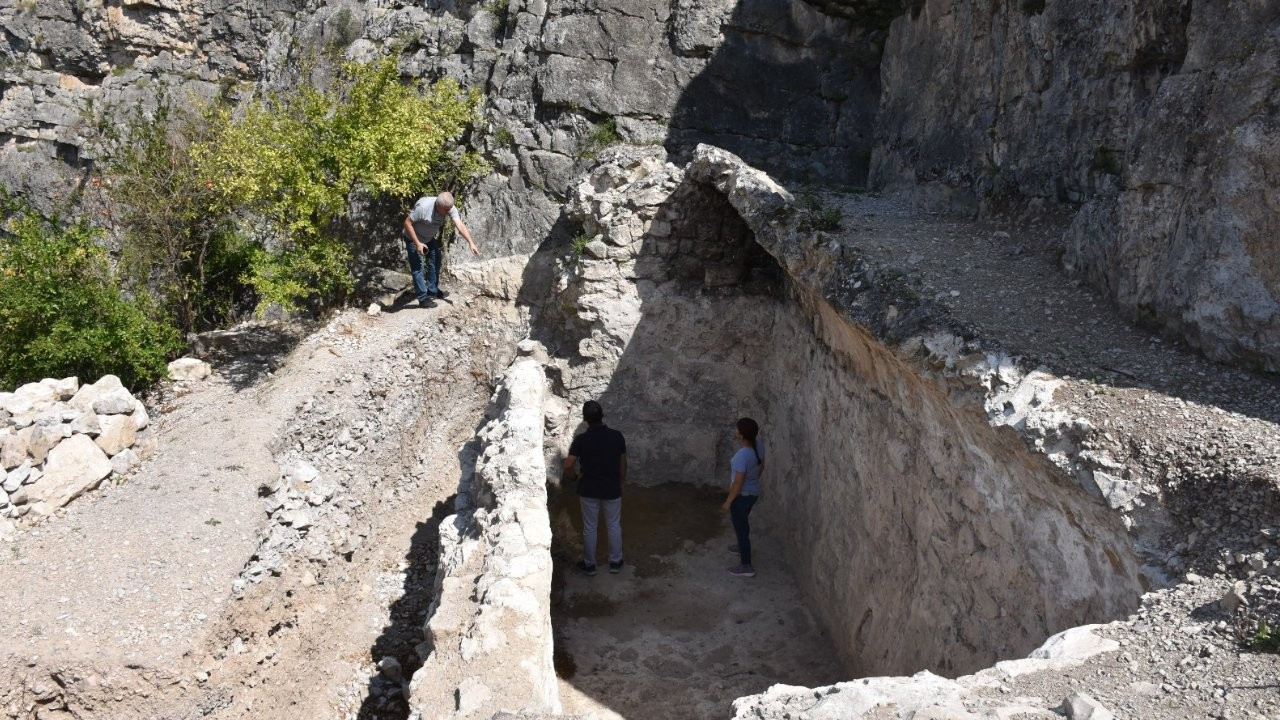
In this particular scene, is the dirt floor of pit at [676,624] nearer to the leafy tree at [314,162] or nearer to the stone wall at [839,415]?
the stone wall at [839,415]

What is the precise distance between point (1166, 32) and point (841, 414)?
3.74 meters

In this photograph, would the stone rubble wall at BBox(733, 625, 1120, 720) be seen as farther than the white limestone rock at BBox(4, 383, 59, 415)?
No

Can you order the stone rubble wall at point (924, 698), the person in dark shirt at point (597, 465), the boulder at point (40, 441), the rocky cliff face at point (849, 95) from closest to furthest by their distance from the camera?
the stone rubble wall at point (924, 698), the rocky cliff face at point (849, 95), the person in dark shirt at point (597, 465), the boulder at point (40, 441)

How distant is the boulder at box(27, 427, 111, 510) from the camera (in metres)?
8.80

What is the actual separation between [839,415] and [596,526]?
2.47 meters

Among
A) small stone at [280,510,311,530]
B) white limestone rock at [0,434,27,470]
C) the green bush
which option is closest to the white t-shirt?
the green bush

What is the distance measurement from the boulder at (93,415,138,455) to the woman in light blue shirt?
20.9ft

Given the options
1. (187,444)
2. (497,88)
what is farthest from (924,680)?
(497,88)

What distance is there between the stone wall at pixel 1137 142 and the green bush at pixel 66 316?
378 inches

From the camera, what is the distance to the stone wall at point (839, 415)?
16.4ft

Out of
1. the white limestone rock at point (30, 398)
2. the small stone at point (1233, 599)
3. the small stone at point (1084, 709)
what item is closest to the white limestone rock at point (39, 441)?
the white limestone rock at point (30, 398)

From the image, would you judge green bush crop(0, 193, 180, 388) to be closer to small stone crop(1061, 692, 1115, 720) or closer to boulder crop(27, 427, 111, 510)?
boulder crop(27, 427, 111, 510)

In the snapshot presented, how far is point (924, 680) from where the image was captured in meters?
3.66

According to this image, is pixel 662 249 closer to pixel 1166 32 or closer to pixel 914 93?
pixel 914 93
